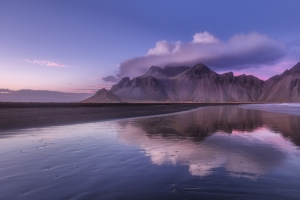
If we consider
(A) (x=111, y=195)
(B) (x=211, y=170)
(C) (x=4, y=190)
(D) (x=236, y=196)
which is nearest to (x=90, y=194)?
(A) (x=111, y=195)

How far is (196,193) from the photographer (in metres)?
6.28

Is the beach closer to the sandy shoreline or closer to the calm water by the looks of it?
the sandy shoreline

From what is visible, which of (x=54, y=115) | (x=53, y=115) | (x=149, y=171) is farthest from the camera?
(x=54, y=115)

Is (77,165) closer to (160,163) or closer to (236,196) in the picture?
(160,163)

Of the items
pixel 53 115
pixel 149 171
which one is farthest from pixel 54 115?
pixel 149 171

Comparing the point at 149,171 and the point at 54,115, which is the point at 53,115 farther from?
the point at 149,171

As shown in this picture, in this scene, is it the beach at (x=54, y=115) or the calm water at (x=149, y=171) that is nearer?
the calm water at (x=149, y=171)

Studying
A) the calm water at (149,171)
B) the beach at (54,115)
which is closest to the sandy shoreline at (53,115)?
the beach at (54,115)

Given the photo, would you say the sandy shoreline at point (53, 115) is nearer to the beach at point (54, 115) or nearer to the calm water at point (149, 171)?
the beach at point (54, 115)

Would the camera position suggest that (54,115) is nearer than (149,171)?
No

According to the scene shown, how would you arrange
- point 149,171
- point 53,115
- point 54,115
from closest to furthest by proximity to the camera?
point 149,171, point 53,115, point 54,115

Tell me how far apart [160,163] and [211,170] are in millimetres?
2168

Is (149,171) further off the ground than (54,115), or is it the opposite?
(149,171)

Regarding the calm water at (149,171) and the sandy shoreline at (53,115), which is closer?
the calm water at (149,171)
